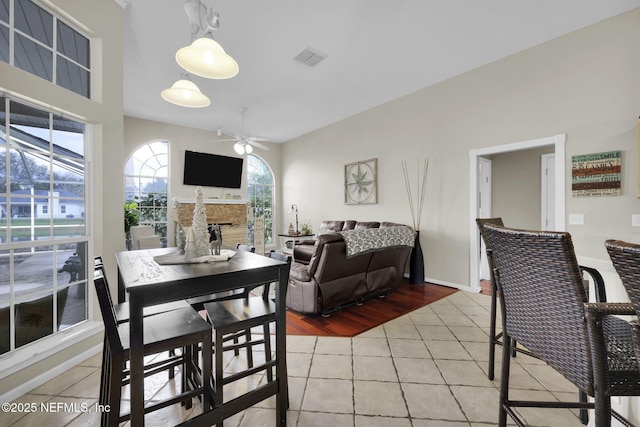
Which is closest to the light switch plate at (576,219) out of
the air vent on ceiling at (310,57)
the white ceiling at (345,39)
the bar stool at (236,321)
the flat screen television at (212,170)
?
the white ceiling at (345,39)

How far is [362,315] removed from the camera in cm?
301

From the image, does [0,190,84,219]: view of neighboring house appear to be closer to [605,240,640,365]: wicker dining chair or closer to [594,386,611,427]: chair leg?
[605,240,640,365]: wicker dining chair

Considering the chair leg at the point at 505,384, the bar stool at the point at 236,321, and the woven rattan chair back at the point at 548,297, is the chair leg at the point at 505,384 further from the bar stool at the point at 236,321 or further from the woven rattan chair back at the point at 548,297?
the bar stool at the point at 236,321

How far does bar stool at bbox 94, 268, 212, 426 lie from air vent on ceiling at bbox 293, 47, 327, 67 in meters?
3.20

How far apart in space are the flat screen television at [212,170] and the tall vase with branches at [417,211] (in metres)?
4.36

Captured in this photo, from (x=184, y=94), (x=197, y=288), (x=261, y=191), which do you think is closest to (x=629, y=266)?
(x=197, y=288)

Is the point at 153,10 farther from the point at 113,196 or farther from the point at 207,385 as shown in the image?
the point at 207,385

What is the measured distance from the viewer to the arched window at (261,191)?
24.3 feet

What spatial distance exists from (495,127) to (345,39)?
2.34m

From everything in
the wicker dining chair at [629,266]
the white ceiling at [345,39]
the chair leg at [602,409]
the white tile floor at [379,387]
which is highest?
the white ceiling at [345,39]

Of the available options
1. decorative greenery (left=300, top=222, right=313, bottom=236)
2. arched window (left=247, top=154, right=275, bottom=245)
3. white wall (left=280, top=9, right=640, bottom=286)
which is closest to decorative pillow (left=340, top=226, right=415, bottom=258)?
white wall (left=280, top=9, right=640, bottom=286)

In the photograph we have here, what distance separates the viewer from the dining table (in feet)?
3.65

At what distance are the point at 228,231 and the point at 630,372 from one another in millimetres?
6566

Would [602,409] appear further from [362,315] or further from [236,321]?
[362,315]
